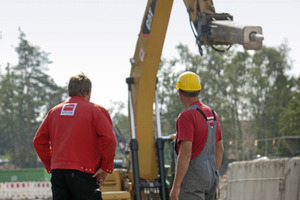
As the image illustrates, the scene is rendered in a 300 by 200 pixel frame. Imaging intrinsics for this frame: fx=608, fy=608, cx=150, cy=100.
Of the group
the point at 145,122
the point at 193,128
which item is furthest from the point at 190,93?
the point at 145,122

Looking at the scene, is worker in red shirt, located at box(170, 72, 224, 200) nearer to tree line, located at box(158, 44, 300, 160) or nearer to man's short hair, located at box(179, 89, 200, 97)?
man's short hair, located at box(179, 89, 200, 97)

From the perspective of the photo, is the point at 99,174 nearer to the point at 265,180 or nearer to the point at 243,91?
the point at 265,180

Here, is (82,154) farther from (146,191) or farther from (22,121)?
(22,121)

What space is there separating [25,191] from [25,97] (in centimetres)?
4133

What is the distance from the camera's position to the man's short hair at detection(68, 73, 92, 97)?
541 cm

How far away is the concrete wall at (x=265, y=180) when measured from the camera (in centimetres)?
1026

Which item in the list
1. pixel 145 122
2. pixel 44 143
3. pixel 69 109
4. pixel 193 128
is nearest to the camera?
pixel 193 128

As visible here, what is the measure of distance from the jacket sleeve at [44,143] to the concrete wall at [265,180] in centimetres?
552

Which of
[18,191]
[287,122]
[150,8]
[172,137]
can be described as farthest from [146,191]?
[287,122]

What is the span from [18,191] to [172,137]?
90.3 ft

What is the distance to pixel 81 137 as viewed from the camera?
17.2 ft

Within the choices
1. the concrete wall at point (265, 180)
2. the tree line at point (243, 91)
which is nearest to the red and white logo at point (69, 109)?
the concrete wall at point (265, 180)

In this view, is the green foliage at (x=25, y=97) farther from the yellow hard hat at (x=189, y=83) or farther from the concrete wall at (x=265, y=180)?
the yellow hard hat at (x=189, y=83)

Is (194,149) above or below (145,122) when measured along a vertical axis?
below
